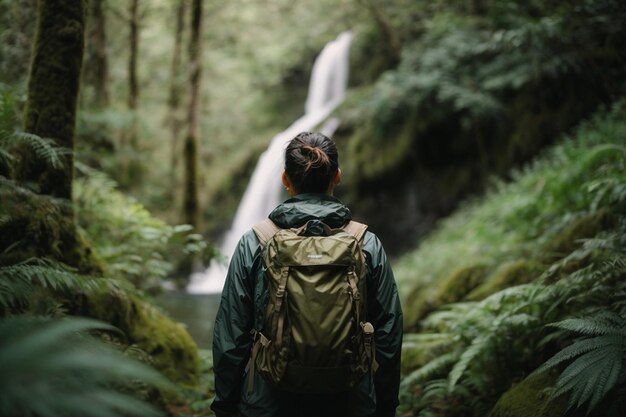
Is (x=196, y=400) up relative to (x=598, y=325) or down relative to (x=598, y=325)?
down

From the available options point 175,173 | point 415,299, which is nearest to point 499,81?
point 415,299

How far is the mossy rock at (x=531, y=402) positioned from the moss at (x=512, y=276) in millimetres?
1769

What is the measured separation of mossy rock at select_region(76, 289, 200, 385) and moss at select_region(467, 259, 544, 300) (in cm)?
327

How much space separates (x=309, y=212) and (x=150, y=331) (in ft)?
8.99

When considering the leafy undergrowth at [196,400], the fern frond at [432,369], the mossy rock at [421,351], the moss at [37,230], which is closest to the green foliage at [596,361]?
the fern frond at [432,369]

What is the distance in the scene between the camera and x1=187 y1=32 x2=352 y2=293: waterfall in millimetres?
14844

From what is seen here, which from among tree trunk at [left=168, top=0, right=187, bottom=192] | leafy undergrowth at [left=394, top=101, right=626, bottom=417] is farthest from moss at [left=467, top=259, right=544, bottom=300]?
tree trunk at [left=168, top=0, right=187, bottom=192]

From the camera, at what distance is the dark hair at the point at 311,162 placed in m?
2.47

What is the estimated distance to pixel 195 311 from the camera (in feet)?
35.1

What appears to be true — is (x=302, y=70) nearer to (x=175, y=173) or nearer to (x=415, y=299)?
(x=175, y=173)

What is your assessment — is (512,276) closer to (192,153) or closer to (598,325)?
(598,325)

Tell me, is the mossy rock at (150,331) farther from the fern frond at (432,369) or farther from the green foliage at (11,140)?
the fern frond at (432,369)

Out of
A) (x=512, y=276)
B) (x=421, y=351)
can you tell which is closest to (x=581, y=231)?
(x=512, y=276)

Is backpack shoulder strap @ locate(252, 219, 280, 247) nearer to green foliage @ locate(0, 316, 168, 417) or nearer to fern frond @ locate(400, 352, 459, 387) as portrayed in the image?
green foliage @ locate(0, 316, 168, 417)
